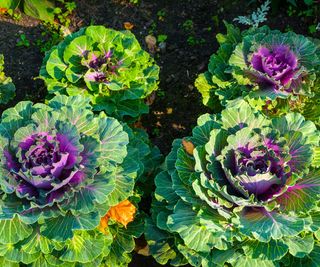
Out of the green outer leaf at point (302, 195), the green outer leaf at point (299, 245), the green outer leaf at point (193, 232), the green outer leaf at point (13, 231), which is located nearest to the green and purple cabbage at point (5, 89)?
the green outer leaf at point (13, 231)

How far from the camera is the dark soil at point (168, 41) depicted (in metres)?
4.68

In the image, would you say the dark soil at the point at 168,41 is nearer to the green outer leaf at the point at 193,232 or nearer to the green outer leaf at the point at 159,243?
the green outer leaf at the point at 159,243

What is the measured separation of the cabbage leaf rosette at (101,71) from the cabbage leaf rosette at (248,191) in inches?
32.9

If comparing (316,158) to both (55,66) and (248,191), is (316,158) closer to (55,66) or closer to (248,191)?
(248,191)

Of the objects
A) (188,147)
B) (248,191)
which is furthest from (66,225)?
(248,191)

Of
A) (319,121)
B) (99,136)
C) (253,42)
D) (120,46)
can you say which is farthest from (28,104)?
(319,121)

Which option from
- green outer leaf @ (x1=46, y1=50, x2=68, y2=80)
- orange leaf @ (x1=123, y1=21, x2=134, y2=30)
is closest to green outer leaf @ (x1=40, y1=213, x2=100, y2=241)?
green outer leaf @ (x1=46, y1=50, x2=68, y2=80)

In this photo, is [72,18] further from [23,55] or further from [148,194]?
[148,194]

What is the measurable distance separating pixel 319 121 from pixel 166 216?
4.29 feet

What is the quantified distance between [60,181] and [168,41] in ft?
7.88

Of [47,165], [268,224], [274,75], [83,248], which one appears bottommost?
[83,248]

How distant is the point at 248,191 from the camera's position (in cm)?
305

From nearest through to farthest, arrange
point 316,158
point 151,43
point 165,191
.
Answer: point 316,158, point 165,191, point 151,43

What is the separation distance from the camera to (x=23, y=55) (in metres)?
4.97
